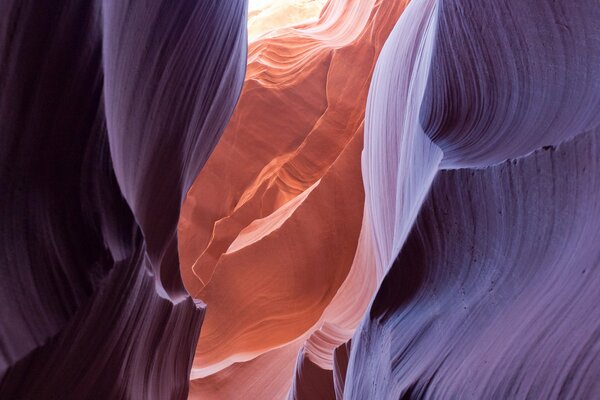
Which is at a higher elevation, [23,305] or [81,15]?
[81,15]

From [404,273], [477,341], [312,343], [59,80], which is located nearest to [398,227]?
[404,273]

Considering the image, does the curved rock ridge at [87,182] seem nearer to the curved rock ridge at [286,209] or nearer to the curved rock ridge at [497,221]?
the curved rock ridge at [497,221]

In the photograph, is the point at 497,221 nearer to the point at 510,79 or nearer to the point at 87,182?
the point at 510,79

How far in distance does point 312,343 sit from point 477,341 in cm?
120

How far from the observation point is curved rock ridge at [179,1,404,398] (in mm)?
2465

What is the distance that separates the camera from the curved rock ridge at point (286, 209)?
2.46 m

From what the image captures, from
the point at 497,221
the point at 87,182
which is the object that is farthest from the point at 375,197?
the point at 87,182

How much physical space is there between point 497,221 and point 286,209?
6.52 ft

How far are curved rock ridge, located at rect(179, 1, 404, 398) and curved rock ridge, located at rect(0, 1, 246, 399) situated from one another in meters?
0.92

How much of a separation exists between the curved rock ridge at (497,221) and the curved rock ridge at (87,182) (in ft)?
1.79

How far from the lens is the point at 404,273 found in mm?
1188

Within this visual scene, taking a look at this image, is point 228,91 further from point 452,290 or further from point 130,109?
point 452,290

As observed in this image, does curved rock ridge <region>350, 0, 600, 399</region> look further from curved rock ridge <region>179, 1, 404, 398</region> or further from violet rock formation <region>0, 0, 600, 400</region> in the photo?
curved rock ridge <region>179, 1, 404, 398</region>

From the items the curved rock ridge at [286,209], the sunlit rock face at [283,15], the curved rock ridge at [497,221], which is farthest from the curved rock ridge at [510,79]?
the sunlit rock face at [283,15]
